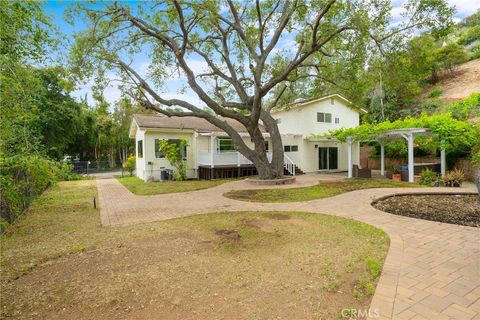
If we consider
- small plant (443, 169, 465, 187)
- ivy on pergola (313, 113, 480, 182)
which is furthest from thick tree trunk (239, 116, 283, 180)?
small plant (443, 169, 465, 187)

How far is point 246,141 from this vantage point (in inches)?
768

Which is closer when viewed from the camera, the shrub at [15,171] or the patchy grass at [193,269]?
the patchy grass at [193,269]

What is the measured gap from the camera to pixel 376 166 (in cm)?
2211

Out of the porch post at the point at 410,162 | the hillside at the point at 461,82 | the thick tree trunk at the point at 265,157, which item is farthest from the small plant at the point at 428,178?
the hillside at the point at 461,82

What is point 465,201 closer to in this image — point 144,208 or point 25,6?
point 144,208

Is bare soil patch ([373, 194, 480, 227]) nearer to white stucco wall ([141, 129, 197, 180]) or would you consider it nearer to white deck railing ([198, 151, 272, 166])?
white deck railing ([198, 151, 272, 166])

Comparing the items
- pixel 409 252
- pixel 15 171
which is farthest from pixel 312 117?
pixel 15 171

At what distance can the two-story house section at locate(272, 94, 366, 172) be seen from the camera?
20.0 metres

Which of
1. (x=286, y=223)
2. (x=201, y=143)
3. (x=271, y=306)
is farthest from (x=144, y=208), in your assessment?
(x=201, y=143)

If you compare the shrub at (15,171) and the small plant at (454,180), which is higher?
the shrub at (15,171)

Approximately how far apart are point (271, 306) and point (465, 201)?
8.91m

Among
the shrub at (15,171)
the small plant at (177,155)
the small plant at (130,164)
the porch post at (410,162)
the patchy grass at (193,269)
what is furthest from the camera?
the small plant at (130,164)

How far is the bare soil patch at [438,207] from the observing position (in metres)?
6.61

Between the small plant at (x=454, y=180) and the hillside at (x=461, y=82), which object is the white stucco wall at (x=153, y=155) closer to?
the small plant at (x=454, y=180)
